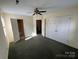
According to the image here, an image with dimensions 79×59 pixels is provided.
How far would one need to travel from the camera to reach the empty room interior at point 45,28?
3.65m

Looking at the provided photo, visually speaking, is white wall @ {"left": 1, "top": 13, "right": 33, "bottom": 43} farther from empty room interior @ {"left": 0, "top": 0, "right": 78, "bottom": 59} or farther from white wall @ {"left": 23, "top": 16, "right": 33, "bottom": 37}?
white wall @ {"left": 23, "top": 16, "right": 33, "bottom": 37}

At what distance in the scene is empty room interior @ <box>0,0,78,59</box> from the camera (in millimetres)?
3646

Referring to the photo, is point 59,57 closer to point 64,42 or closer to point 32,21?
point 64,42

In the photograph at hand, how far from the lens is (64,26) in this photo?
18.0ft

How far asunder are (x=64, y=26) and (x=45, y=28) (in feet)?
9.41

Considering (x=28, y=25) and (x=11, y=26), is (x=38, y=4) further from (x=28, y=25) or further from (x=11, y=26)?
(x=28, y=25)

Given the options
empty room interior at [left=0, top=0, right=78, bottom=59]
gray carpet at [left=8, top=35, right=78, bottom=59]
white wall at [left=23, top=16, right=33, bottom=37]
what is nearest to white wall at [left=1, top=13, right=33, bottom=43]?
empty room interior at [left=0, top=0, right=78, bottom=59]

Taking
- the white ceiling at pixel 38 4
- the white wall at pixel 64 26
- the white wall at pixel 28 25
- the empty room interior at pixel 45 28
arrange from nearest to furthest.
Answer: the white ceiling at pixel 38 4 → the empty room interior at pixel 45 28 → the white wall at pixel 64 26 → the white wall at pixel 28 25

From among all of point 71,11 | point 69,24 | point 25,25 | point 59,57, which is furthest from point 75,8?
point 25,25

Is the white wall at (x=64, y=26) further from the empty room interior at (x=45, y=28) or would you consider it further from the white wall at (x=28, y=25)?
the white wall at (x=28, y=25)

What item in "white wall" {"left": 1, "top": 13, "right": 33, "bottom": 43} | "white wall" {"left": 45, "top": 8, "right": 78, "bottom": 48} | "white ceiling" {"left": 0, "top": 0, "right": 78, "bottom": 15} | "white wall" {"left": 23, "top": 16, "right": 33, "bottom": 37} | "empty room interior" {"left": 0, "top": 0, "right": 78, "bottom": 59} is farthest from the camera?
"white wall" {"left": 23, "top": 16, "right": 33, "bottom": 37}

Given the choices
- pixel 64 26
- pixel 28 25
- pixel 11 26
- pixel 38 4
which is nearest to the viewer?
pixel 38 4

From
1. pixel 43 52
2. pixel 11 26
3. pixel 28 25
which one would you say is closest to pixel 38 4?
pixel 43 52

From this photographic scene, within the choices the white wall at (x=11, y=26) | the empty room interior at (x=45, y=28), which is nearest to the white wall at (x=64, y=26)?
the empty room interior at (x=45, y=28)
